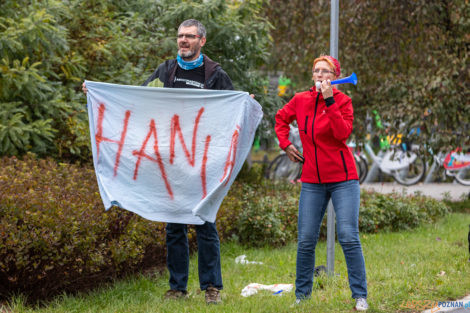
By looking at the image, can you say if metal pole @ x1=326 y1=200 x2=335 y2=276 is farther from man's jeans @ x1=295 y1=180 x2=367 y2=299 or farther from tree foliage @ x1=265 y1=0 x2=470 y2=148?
tree foliage @ x1=265 y1=0 x2=470 y2=148

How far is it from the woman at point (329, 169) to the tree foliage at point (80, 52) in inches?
147

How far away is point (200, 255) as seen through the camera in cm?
504

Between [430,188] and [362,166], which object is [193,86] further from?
[362,166]

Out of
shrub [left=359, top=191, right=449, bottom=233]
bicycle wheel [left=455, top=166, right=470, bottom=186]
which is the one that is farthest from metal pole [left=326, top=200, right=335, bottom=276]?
bicycle wheel [left=455, top=166, right=470, bottom=186]

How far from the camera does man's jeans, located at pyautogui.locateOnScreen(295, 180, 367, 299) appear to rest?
15.2 ft

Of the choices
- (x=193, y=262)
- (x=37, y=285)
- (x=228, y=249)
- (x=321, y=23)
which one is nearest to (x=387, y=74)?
(x=321, y=23)

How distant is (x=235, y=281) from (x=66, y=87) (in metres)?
3.69

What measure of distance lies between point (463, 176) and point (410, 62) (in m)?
6.21

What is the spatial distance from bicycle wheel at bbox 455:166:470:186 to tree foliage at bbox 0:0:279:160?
27.7ft

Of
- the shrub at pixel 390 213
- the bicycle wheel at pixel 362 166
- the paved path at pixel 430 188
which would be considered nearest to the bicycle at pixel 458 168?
the paved path at pixel 430 188

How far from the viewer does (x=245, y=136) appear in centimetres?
496

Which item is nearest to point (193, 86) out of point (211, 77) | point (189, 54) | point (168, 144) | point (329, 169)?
point (211, 77)

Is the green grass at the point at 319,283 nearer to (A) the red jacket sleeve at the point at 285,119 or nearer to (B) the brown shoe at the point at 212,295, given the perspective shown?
(B) the brown shoe at the point at 212,295

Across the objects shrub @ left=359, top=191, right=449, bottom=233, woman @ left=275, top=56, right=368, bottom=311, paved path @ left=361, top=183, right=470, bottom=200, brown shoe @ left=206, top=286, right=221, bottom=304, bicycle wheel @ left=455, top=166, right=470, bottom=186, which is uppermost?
woman @ left=275, top=56, right=368, bottom=311
